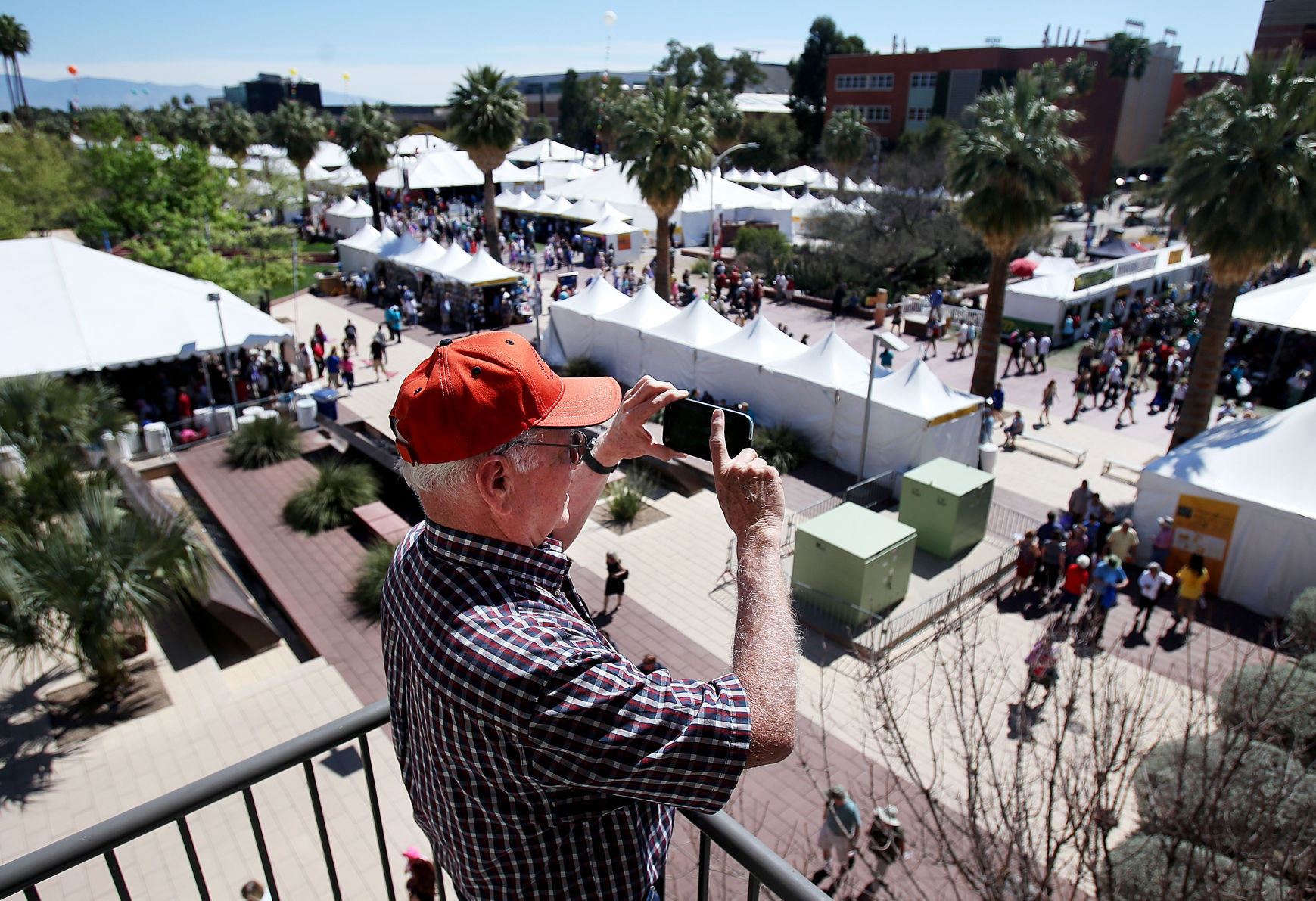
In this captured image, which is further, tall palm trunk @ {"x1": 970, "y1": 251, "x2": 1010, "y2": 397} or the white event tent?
tall palm trunk @ {"x1": 970, "y1": 251, "x2": 1010, "y2": 397}

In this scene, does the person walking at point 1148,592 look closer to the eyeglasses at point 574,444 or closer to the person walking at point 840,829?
the person walking at point 840,829

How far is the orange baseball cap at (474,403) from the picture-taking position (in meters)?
1.58

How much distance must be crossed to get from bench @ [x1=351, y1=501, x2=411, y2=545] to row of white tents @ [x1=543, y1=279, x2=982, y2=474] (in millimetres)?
8399

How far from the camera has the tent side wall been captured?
40.8 feet

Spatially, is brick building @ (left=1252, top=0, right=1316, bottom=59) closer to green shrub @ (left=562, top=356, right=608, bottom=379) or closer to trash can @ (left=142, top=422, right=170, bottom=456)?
green shrub @ (left=562, top=356, right=608, bottom=379)

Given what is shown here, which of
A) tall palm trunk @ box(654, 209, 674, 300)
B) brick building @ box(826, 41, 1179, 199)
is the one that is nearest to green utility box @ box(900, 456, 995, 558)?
tall palm trunk @ box(654, 209, 674, 300)

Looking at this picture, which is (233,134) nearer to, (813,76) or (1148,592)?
(813,76)

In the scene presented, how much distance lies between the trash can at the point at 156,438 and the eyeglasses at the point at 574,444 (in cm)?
1854

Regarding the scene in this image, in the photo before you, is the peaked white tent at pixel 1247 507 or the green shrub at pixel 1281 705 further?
the peaked white tent at pixel 1247 507

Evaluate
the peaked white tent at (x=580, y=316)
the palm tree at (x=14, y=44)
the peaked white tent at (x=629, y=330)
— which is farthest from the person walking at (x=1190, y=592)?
the palm tree at (x=14, y=44)

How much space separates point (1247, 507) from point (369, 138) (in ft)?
122

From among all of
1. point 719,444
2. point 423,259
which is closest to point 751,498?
point 719,444

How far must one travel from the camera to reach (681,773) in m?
1.35

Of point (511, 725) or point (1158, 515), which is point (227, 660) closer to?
point (511, 725)
